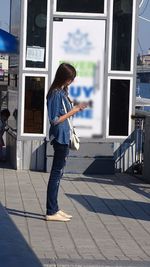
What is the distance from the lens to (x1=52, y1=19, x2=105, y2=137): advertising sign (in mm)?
7273

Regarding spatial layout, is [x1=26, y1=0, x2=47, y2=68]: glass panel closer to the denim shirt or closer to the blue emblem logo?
the blue emblem logo

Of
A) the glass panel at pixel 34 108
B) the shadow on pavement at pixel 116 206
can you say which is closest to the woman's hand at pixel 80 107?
the shadow on pavement at pixel 116 206

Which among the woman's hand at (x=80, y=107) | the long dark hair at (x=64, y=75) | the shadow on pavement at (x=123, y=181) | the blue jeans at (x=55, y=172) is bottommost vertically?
the shadow on pavement at (x=123, y=181)

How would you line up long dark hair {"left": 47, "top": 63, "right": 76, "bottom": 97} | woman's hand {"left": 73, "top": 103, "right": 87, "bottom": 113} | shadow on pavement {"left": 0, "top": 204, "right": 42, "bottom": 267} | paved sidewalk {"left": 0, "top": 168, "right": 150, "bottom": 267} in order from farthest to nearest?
1. long dark hair {"left": 47, "top": 63, "right": 76, "bottom": 97}
2. woman's hand {"left": 73, "top": 103, "right": 87, "bottom": 113}
3. paved sidewalk {"left": 0, "top": 168, "right": 150, "bottom": 267}
4. shadow on pavement {"left": 0, "top": 204, "right": 42, "bottom": 267}

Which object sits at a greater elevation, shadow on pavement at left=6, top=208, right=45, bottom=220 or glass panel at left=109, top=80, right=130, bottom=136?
glass panel at left=109, top=80, right=130, bottom=136

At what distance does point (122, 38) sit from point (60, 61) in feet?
A: 4.68

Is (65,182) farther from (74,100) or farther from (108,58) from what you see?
(74,100)

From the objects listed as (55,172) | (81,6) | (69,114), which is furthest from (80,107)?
(81,6)

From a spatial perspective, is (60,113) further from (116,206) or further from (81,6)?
(81,6)

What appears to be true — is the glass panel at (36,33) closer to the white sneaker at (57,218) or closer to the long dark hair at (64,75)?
the long dark hair at (64,75)

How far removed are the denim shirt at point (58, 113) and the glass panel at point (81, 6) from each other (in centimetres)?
499

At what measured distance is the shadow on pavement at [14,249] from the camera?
21.2 ft

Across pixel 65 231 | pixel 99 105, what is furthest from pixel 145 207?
pixel 99 105

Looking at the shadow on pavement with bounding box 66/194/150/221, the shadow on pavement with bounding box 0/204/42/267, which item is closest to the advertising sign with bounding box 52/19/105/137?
the shadow on pavement with bounding box 0/204/42/267
